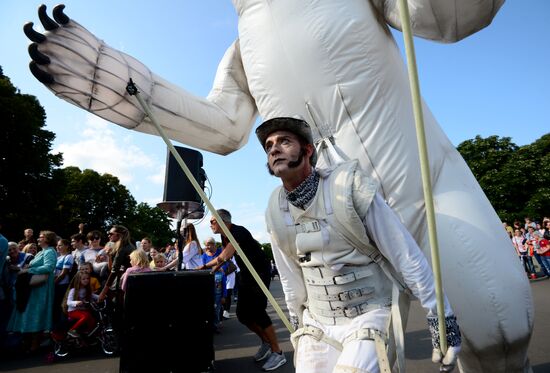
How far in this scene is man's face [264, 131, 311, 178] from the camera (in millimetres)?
1812

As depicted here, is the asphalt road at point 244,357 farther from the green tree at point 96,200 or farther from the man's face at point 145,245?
the green tree at point 96,200

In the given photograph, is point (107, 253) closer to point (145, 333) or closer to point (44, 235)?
point (44, 235)

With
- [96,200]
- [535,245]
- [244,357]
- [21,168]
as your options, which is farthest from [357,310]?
[96,200]

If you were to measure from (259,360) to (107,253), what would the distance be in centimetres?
329

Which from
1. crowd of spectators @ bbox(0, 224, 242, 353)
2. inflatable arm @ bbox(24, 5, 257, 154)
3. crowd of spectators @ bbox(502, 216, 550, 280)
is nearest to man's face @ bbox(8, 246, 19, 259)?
crowd of spectators @ bbox(0, 224, 242, 353)

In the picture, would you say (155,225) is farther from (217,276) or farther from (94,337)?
(94,337)

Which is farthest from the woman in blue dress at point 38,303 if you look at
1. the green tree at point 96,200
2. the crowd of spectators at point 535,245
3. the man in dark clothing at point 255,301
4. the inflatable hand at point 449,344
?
the green tree at point 96,200

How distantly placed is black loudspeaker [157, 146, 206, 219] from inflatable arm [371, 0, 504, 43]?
269cm

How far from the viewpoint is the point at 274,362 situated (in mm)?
4062

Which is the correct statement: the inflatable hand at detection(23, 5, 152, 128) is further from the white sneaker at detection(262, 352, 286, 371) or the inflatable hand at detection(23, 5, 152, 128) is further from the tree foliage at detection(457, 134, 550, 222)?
the tree foliage at detection(457, 134, 550, 222)

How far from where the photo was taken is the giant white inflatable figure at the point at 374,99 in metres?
1.86

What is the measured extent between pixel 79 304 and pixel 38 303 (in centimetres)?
80

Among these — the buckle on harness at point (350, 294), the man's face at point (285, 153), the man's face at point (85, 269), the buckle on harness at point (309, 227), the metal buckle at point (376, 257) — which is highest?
the man's face at point (285, 153)

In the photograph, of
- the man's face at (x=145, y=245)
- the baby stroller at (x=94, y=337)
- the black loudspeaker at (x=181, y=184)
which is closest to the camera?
the black loudspeaker at (x=181, y=184)
